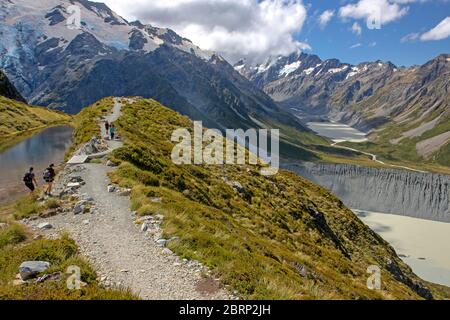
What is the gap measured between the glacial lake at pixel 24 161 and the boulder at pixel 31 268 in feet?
63.0

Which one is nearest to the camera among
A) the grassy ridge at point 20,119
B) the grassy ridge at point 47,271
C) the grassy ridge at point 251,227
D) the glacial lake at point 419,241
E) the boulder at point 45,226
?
the grassy ridge at point 47,271

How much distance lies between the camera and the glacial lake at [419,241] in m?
115

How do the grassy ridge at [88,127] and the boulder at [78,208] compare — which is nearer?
the boulder at [78,208]

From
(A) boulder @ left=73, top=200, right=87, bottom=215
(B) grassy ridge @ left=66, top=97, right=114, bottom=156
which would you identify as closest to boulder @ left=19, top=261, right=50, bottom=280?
(A) boulder @ left=73, top=200, right=87, bottom=215

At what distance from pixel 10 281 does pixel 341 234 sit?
142ft

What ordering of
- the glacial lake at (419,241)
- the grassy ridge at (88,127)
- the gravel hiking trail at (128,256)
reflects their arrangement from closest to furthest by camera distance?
the gravel hiking trail at (128,256) → the grassy ridge at (88,127) → the glacial lake at (419,241)

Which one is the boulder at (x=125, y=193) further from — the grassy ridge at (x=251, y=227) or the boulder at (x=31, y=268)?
the boulder at (x=31, y=268)

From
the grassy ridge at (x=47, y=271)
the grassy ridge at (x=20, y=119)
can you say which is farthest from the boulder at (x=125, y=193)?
the grassy ridge at (x=20, y=119)

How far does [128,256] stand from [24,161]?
127 ft

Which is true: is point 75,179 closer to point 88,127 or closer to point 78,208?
point 78,208

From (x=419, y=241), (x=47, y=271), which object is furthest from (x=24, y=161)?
(x=419, y=241)

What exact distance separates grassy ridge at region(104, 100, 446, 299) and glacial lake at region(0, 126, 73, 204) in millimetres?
9513
